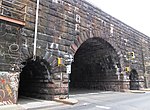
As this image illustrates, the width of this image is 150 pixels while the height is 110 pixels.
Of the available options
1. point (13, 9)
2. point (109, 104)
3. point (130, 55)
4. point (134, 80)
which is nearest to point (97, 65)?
point (130, 55)

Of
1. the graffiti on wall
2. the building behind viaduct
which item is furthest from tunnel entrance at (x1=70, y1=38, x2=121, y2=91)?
the graffiti on wall

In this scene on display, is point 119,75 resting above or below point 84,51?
below

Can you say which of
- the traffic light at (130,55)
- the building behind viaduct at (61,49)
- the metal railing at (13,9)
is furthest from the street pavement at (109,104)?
the traffic light at (130,55)

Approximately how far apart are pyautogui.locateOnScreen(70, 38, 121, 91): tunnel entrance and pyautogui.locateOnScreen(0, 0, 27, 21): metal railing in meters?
7.85

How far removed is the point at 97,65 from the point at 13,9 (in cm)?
1240

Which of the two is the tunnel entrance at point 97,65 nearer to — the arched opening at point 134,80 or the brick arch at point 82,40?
the brick arch at point 82,40

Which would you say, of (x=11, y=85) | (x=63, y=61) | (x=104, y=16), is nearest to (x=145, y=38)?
(x=104, y=16)

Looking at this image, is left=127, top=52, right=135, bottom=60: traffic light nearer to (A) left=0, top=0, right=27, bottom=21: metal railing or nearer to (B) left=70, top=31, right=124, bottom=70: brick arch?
(B) left=70, top=31, right=124, bottom=70: brick arch

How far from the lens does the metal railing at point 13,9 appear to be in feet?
31.2

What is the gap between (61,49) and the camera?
12266 millimetres

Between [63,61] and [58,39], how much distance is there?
1434 mm

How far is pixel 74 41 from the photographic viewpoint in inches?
527

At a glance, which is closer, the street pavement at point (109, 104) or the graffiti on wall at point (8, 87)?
the graffiti on wall at point (8, 87)

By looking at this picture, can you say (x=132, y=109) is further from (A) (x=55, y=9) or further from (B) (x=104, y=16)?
(B) (x=104, y=16)
